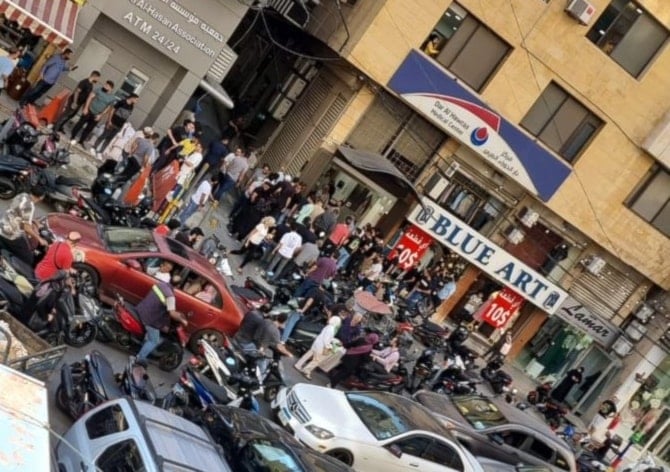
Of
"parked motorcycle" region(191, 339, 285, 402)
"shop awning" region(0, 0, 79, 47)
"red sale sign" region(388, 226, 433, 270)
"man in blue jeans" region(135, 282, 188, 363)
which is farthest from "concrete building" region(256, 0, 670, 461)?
"man in blue jeans" region(135, 282, 188, 363)

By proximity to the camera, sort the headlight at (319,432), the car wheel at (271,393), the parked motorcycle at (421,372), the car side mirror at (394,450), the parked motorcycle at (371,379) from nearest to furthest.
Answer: the headlight at (319,432), the car side mirror at (394,450), the car wheel at (271,393), the parked motorcycle at (371,379), the parked motorcycle at (421,372)

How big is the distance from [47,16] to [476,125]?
12279 millimetres

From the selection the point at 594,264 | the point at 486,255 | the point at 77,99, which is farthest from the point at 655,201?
the point at 77,99

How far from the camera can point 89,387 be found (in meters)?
10.8

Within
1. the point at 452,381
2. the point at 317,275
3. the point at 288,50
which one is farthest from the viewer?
the point at 288,50

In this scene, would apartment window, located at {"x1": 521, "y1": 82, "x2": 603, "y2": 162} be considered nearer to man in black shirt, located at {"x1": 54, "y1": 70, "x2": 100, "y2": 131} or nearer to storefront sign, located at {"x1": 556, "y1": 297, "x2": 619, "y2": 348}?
storefront sign, located at {"x1": 556, "y1": 297, "x2": 619, "y2": 348}

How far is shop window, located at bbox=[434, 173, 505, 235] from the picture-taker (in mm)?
26359

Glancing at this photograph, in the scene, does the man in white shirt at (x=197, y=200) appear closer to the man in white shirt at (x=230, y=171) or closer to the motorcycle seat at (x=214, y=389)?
the man in white shirt at (x=230, y=171)

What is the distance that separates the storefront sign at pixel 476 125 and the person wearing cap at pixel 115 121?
7796mm

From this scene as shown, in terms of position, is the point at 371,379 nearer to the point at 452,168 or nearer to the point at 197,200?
the point at 197,200

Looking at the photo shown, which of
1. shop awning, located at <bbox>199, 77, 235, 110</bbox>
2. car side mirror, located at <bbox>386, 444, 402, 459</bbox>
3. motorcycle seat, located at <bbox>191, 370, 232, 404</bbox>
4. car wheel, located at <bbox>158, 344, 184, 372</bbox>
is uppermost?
shop awning, located at <bbox>199, 77, 235, 110</bbox>

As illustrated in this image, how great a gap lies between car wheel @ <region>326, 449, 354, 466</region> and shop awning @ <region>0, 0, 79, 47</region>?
10.6 meters

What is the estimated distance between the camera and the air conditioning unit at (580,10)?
24.3m

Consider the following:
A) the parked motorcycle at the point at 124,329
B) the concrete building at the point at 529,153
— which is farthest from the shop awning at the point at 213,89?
the parked motorcycle at the point at 124,329
